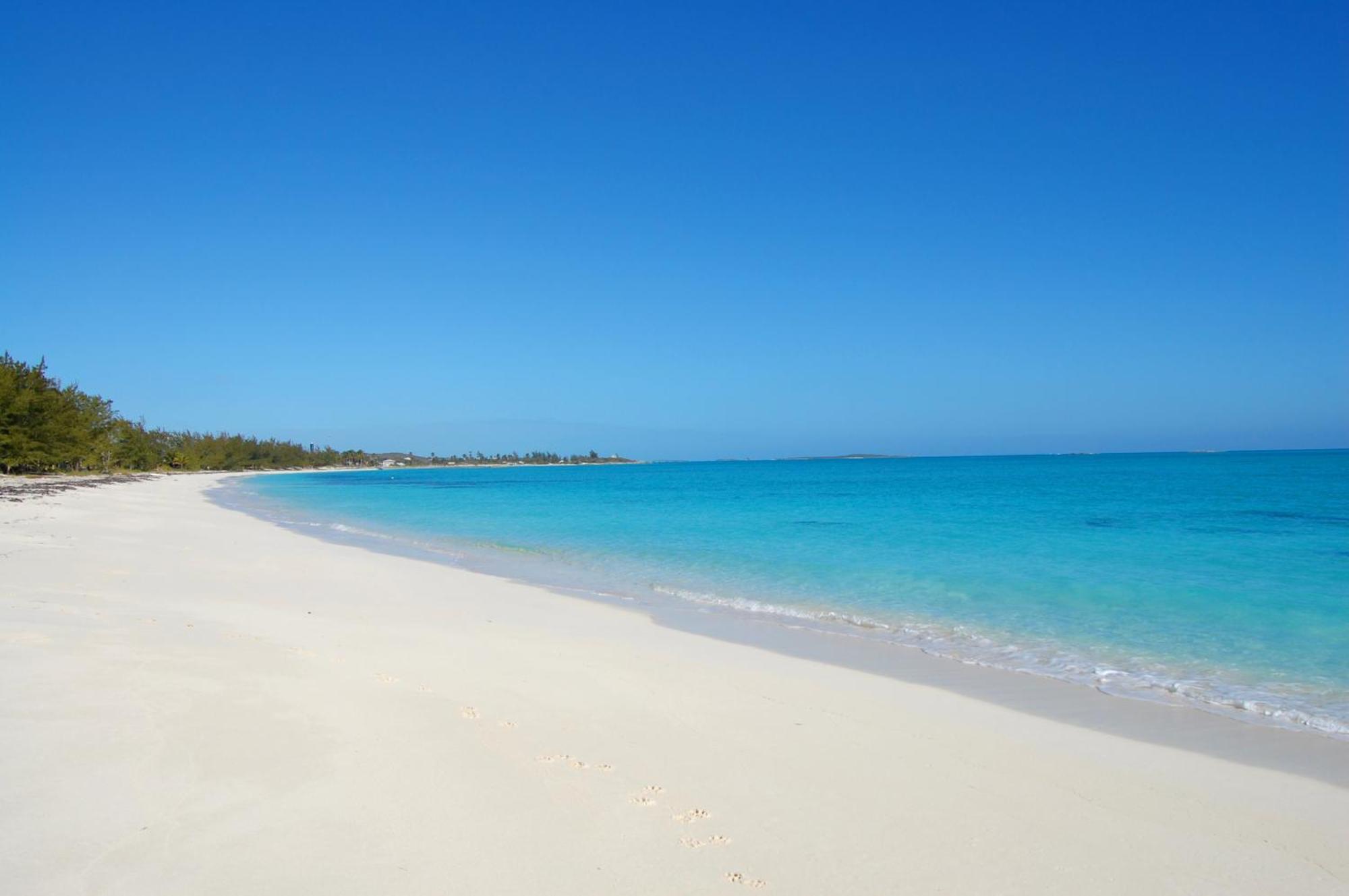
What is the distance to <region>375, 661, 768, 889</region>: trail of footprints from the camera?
10.6 feet

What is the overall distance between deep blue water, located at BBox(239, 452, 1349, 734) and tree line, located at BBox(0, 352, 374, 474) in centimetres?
1886

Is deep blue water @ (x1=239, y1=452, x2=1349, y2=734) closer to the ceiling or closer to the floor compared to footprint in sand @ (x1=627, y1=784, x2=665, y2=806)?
closer to the floor

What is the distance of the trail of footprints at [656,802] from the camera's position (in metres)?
3.22

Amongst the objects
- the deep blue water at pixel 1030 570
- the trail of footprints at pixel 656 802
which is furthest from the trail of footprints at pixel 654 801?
the deep blue water at pixel 1030 570

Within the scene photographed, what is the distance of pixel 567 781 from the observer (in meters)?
4.18

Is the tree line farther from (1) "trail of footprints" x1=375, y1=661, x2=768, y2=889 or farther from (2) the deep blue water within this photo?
(1) "trail of footprints" x1=375, y1=661, x2=768, y2=889

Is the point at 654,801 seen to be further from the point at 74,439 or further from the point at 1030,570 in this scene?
Result: the point at 74,439

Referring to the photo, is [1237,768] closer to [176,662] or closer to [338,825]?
[338,825]

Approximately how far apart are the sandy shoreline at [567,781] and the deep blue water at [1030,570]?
217 cm

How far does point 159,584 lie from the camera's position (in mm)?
10727

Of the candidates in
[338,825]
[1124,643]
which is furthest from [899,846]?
[1124,643]

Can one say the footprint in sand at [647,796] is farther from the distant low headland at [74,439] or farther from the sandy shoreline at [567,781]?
the distant low headland at [74,439]

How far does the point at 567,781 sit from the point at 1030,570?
1316cm

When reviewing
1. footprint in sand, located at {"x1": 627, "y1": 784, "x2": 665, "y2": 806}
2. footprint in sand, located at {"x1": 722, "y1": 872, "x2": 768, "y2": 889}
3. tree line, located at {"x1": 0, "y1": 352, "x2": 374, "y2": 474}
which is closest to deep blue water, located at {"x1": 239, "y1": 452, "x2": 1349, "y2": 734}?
footprint in sand, located at {"x1": 627, "y1": 784, "x2": 665, "y2": 806}
